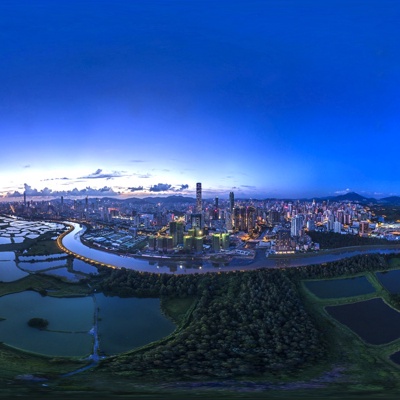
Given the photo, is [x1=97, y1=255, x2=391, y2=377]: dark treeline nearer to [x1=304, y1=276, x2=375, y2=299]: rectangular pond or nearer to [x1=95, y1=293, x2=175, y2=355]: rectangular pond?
[x1=95, y1=293, x2=175, y2=355]: rectangular pond

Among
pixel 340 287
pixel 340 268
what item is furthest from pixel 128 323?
pixel 340 268

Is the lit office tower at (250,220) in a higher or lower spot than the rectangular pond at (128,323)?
higher

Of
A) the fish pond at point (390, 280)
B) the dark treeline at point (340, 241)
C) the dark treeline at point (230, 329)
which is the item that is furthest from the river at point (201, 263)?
the fish pond at point (390, 280)

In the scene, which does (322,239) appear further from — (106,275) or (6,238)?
(6,238)

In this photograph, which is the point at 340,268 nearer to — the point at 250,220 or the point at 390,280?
the point at 390,280

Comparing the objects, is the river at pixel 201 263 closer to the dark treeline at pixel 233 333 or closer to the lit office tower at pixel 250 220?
the dark treeline at pixel 233 333
